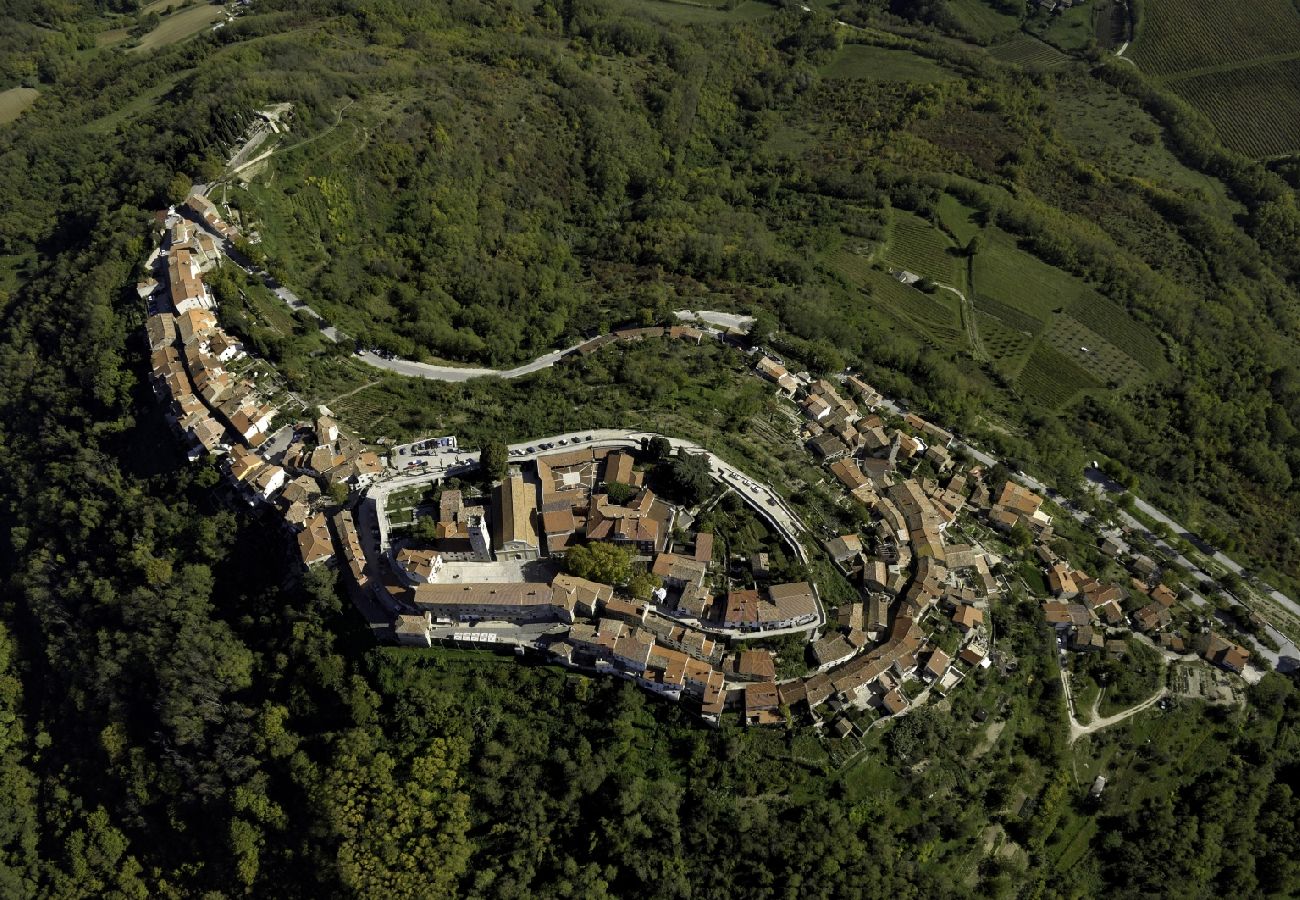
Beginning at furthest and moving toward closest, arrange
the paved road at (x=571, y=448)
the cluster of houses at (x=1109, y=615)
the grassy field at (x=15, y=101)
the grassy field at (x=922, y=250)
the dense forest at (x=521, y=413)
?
the grassy field at (x=15, y=101), the grassy field at (x=922, y=250), the cluster of houses at (x=1109, y=615), the paved road at (x=571, y=448), the dense forest at (x=521, y=413)

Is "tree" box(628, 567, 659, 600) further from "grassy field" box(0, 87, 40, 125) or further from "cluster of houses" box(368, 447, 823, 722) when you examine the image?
"grassy field" box(0, 87, 40, 125)

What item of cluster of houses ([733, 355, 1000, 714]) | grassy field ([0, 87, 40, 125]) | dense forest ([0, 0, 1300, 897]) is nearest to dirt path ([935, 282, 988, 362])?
dense forest ([0, 0, 1300, 897])

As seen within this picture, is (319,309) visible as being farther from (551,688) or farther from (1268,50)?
(1268,50)

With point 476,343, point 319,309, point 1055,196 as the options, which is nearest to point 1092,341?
point 1055,196

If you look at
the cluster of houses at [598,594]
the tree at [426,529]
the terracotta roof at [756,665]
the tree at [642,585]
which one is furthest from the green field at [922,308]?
the tree at [426,529]

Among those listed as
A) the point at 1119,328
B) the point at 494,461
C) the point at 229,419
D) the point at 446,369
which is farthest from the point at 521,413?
the point at 1119,328

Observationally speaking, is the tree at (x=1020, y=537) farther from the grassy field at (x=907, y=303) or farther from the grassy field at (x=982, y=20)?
the grassy field at (x=982, y=20)
